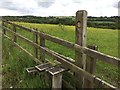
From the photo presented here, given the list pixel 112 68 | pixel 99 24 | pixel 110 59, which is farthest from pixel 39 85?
pixel 99 24

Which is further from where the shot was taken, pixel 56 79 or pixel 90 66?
pixel 56 79

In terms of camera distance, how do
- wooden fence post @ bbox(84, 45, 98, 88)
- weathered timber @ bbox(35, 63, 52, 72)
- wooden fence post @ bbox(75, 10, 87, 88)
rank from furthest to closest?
1. weathered timber @ bbox(35, 63, 52, 72)
2. wooden fence post @ bbox(75, 10, 87, 88)
3. wooden fence post @ bbox(84, 45, 98, 88)

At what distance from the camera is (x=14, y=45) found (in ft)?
38.4

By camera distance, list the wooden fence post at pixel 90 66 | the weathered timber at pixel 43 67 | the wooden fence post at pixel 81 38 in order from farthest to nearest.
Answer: the weathered timber at pixel 43 67, the wooden fence post at pixel 81 38, the wooden fence post at pixel 90 66

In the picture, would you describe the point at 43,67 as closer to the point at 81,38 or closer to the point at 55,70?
the point at 55,70

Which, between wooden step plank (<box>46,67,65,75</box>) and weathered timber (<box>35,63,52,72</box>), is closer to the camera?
wooden step plank (<box>46,67,65,75</box>)

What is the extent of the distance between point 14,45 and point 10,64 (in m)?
3.63

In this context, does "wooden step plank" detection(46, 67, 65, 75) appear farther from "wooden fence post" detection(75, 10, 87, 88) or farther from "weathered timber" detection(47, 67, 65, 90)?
"wooden fence post" detection(75, 10, 87, 88)

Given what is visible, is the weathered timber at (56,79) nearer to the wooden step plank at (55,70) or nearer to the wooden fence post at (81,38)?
the wooden step plank at (55,70)

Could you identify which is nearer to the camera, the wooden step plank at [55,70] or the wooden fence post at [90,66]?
the wooden fence post at [90,66]

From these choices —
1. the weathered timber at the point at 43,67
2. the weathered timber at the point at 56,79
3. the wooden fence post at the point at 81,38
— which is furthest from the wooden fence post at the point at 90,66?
the weathered timber at the point at 43,67

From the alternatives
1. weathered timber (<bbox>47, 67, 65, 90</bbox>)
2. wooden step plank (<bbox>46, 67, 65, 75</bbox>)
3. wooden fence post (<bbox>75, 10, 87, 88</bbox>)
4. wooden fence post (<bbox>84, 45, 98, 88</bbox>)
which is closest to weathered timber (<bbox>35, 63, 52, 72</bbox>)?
wooden step plank (<bbox>46, 67, 65, 75</bbox>)

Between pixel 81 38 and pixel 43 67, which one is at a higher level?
pixel 81 38

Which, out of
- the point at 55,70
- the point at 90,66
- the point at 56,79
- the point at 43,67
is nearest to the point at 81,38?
the point at 90,66
